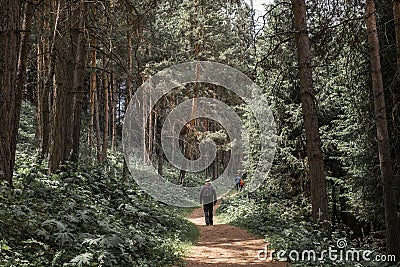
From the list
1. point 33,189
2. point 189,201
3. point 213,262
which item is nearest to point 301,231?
point 213,262

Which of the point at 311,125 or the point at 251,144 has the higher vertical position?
the point at 251,144

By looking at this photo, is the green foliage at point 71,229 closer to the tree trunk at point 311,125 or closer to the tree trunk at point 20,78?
the tree trunk at point 20,78

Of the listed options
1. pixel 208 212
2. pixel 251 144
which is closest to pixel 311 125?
pixel 208 212

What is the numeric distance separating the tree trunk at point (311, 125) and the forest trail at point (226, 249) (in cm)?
181

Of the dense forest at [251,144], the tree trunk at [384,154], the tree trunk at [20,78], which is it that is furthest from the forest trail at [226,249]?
the tree trunk at [20,78]

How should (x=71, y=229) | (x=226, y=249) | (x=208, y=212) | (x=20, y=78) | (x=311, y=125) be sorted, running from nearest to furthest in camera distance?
(x=71, y=229), (x=20, y=78), (x=311, y=125), (x=226, y=249), (x=208, y=212)

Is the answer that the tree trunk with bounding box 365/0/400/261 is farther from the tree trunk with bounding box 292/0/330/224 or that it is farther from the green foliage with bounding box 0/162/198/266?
the green foliage with bounding box 0/162/198/266

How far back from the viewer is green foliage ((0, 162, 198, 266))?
539 cm

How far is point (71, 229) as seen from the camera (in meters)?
6.13

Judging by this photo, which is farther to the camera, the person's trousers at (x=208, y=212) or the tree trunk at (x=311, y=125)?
the person's trousers at (x=208, y=212)

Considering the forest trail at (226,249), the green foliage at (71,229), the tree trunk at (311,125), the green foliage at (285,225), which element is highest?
the tree trunk at (311,125)

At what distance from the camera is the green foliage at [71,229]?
212 inches

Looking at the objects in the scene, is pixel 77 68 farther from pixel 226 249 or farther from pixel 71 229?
pixel 71 229

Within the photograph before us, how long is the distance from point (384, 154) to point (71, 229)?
7187 mm
